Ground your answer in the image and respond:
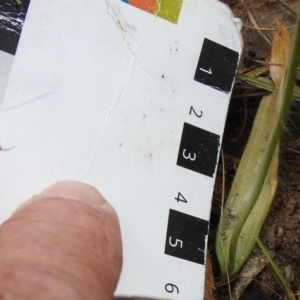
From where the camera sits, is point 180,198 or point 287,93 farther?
point 180,198

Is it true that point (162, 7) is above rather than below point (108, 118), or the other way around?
above

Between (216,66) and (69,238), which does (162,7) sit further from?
(69,238)

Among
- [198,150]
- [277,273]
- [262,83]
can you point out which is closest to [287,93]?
[198,150]

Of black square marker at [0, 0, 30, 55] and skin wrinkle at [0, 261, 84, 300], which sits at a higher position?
black square marker at [0, 0, 30, 55]

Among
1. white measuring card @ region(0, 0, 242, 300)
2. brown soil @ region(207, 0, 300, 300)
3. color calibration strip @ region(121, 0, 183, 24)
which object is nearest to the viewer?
white measuring card @ region(0, 0, 242, 300)

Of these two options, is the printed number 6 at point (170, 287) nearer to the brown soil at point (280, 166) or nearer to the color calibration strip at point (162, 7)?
the brown soil at point (280, 166)

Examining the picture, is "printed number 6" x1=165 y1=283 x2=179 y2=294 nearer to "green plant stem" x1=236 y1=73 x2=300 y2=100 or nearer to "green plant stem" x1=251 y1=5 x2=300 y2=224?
"green plant stem" x1=251 y1=5 x2=300 y2=224

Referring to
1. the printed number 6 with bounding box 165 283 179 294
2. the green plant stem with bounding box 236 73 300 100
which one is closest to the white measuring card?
the printed number 6 with bounding box 165 283 179 294

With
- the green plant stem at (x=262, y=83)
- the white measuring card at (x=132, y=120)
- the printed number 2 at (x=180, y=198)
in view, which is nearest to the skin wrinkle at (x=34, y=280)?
the white measuring card at (x=132, y=120)
